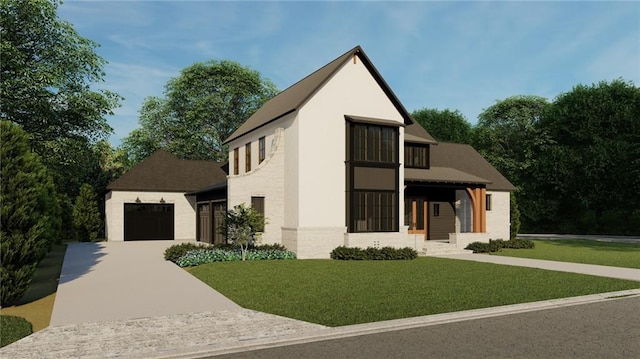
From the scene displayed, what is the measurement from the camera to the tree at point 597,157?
43.0 meters

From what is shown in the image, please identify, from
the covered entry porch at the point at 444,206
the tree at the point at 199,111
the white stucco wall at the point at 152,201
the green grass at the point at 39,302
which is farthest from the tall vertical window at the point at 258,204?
the tree at the point at 199,111

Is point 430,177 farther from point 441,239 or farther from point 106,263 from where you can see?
point 106,263

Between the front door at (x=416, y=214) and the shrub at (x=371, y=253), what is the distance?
832 centimetres

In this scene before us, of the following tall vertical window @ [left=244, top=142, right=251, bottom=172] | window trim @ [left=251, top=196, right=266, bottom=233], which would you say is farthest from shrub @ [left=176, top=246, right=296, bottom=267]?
tall vertical window @ [left=244, top=142, right=251, bottom=172]

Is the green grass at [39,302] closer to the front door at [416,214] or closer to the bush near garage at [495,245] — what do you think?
the front door at [416,214]

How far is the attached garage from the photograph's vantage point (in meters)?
34.1

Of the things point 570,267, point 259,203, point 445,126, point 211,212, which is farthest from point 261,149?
point 445,126

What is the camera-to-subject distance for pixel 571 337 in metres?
8.17

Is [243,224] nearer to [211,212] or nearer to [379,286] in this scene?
[379,286]

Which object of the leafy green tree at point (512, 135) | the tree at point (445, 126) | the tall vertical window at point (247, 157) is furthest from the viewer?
the tree at point (445, 126)

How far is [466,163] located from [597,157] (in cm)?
1792

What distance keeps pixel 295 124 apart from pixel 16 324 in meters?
15.4

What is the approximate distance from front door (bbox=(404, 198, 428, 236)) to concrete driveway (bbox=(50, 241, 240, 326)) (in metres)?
16.5

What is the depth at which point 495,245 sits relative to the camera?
87.4 feet
